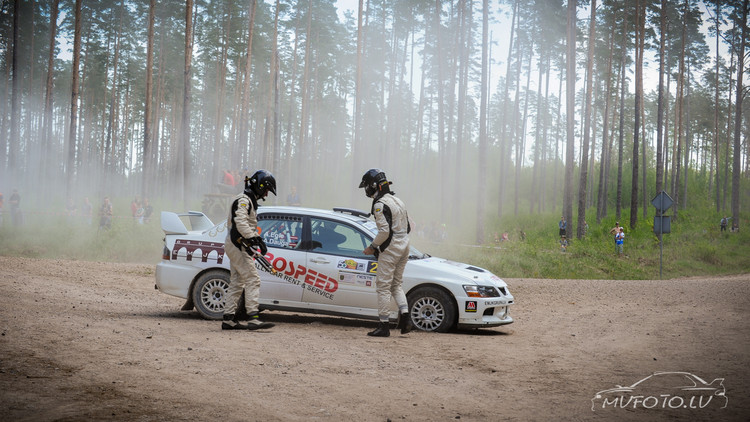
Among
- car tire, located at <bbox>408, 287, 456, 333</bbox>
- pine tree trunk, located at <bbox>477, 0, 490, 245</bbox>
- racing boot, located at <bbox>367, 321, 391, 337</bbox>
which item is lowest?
racing boot, located at <bbox>367, 321, 391, 337</bbox>

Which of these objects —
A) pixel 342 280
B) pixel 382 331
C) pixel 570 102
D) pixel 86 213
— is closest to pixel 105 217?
pixel 86 213

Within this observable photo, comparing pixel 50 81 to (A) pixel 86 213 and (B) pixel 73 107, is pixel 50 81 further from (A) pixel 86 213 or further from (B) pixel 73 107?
(A) pixel 86 213

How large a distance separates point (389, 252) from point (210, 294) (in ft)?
9.37

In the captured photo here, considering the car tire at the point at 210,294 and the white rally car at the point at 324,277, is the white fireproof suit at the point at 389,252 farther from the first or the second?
the car tire at the point at 210,294

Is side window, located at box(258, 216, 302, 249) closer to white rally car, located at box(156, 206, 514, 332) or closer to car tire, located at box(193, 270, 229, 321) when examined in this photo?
white rally car, located at box(156, 206, 514, 332)

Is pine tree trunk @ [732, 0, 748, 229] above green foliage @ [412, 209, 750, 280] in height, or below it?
above

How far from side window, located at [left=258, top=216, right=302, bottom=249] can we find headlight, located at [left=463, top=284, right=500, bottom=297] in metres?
2.63

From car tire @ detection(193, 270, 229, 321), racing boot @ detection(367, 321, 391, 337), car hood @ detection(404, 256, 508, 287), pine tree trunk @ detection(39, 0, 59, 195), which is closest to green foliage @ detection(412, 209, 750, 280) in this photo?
car hood @ detection(404, 256, 508, 287)

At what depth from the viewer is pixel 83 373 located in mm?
5102

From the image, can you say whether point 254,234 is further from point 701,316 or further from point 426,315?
point 701,316

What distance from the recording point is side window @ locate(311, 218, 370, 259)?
870 centimetres

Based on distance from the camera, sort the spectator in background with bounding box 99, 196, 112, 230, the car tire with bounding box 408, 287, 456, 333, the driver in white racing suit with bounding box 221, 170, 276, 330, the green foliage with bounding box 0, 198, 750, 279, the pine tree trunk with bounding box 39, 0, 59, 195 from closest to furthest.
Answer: the driver in white racing suit with bounding box 221, 170, 276, 330 < the car tire with bounding box 408, 287, 456, 333 < the green foliage with bounding box 0, 198, 750, 279 < the spectator in background with bounding box 99, 196, 112, 230 < the pine tree trunk with bounding box 39, 0, 59, 195

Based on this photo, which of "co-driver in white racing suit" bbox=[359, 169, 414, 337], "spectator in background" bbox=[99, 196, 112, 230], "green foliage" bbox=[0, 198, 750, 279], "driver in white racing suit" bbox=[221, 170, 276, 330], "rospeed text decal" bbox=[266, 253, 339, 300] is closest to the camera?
"driver in white racing suit" bbox=[221, 170, 276, 330]

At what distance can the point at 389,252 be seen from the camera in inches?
318
